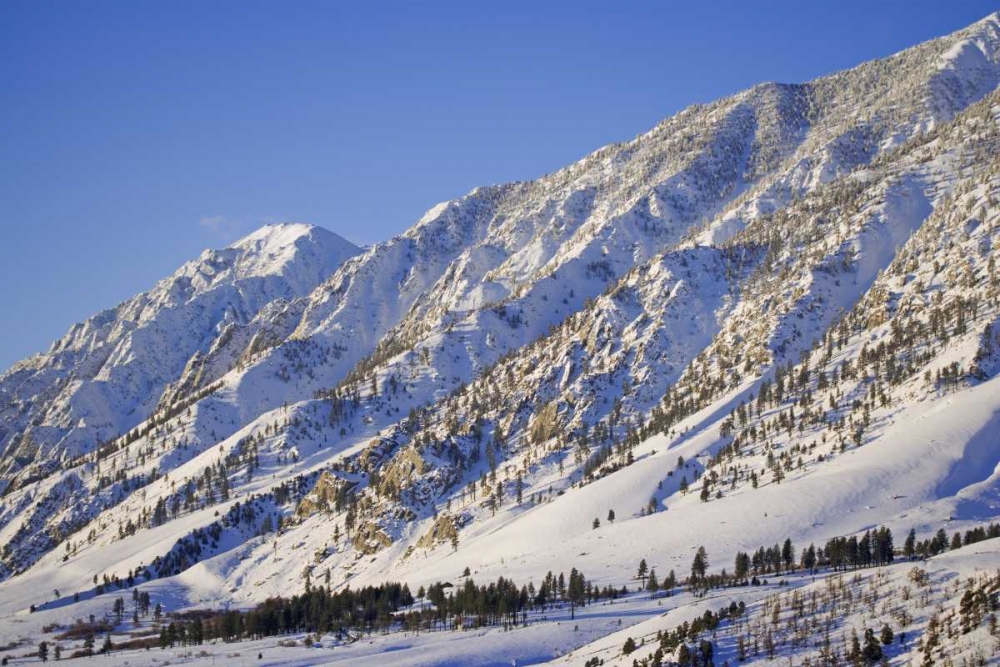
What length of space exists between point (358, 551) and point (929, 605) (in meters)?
164

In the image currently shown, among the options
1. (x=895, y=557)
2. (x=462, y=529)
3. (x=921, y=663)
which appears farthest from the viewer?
(x=462, y=529)

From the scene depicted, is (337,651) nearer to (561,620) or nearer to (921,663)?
(561,620)

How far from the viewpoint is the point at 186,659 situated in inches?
3834

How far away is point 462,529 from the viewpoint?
19025cm

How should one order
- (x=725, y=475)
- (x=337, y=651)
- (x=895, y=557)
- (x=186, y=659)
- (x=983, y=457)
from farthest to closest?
(x=725, y=475) → (x=983, y=457) → (x=895, y=557) → (x=186, y=659) → (x=337, y=651)

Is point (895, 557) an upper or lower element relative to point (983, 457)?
lower

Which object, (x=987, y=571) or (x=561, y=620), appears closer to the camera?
(x=987, y=571)

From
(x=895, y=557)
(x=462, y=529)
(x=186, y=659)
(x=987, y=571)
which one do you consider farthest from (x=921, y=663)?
(x=462, y=529)

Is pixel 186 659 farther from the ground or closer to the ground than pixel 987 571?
closer to the ground

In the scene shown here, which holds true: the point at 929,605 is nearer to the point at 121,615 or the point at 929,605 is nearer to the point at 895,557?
the point at 895,557

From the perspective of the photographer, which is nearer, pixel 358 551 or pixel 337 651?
pixel 337 651

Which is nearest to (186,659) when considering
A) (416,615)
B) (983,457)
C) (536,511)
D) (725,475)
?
(416,615)

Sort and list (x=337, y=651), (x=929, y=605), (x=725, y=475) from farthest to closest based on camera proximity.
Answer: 1. (x=725, y=475)
2. (x=337, y=651)
3. (x=929, y=605)

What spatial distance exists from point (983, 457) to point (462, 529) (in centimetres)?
10405
